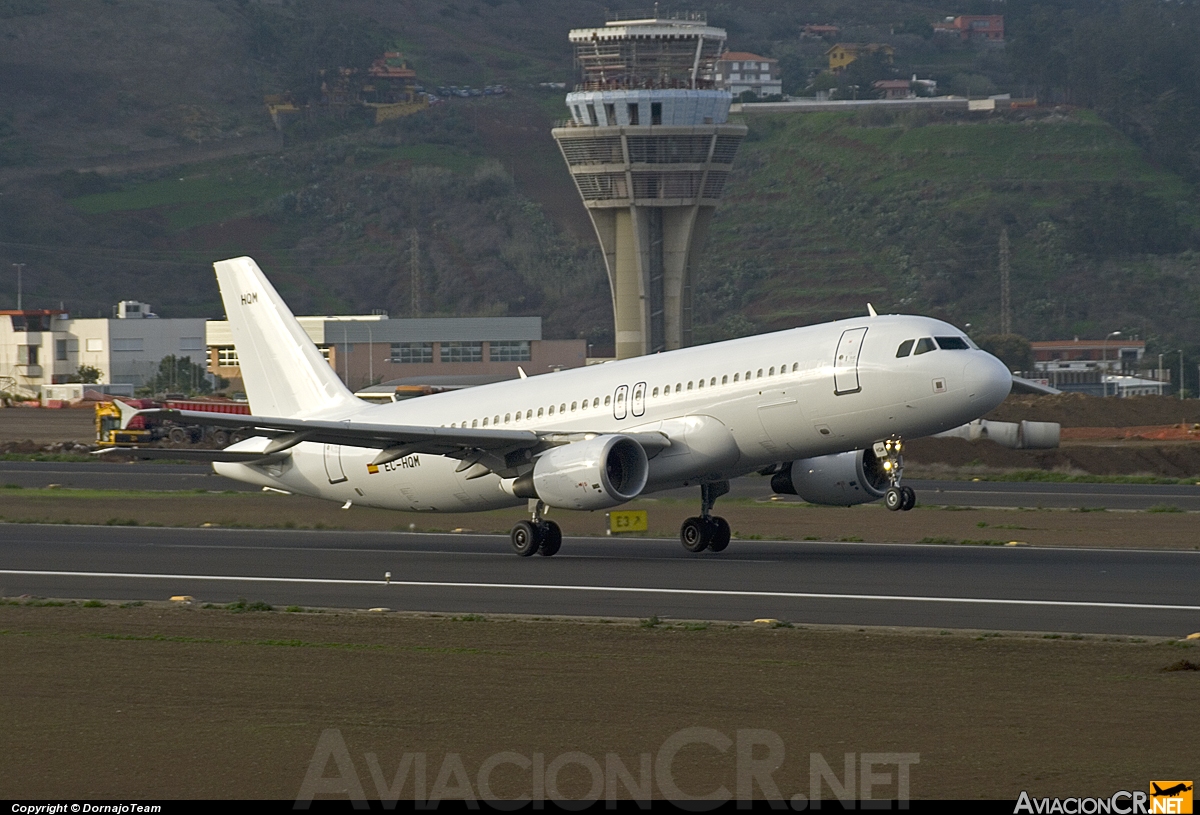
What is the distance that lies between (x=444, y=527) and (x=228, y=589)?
1575 centimetres

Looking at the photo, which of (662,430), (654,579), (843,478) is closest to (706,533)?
(662,430)

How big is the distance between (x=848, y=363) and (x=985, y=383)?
8.57 feet

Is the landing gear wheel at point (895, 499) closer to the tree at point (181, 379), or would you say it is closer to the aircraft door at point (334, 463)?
the aircraft door at point (334, 463)

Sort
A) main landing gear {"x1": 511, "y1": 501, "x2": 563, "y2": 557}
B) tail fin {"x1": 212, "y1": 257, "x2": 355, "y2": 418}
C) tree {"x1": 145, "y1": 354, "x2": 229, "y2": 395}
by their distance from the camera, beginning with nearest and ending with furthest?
1. main landing gear {"x1": 511, "y1": 501, "x2": 563, "y2": 557}
2. tail fin {"x1": 212, "y1": 257, "x2": 355, "y2": 418}
3. tree {"x1": 145, "y1": 354, "x2": 229, "y2": 395}

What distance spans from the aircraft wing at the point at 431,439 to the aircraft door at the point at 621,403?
0.89 meters

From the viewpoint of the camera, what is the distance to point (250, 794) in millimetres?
13000

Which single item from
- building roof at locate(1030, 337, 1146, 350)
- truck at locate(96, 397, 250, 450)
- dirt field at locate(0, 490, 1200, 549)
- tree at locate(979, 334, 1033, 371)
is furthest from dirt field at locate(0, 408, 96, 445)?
building roof at locate(1030, 337, 1146, 350)

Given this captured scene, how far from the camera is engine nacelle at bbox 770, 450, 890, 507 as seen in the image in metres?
35.3

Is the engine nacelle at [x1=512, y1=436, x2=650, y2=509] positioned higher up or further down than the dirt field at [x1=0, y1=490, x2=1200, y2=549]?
higher up

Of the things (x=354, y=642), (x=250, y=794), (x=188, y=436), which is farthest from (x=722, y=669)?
(x=188, y=436)

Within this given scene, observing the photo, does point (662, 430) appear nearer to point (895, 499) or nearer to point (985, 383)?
point (895, 499)

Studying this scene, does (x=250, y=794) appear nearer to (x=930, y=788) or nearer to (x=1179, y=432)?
(x=930, y=788)

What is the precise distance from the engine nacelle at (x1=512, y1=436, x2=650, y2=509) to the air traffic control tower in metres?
104

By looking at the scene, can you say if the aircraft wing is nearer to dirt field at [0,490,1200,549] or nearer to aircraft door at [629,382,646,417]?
aircraft door at [629,382,646,417]
